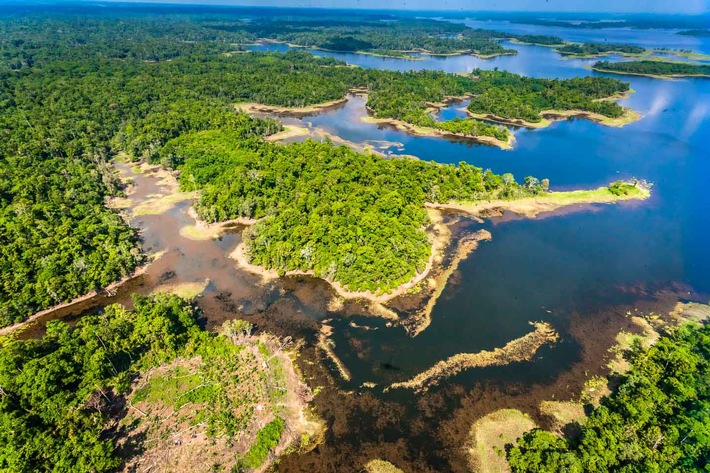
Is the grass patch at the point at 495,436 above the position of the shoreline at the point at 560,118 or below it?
below

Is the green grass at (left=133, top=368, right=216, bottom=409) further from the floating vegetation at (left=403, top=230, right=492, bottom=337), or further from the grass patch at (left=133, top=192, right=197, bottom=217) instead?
the grass patch at (left=133, top=192, right=197, bottom=217)

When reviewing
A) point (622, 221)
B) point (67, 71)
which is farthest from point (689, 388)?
point (67, 71)

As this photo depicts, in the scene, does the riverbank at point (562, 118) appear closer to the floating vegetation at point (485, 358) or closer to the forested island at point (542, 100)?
the forested island at point (542, 100)

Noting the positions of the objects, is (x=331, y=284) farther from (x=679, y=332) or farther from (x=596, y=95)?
(x=596, y=95)

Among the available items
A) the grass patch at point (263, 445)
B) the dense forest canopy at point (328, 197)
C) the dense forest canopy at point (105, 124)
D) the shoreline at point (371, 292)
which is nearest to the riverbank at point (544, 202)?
the dense forest canopy at point (328, 197)

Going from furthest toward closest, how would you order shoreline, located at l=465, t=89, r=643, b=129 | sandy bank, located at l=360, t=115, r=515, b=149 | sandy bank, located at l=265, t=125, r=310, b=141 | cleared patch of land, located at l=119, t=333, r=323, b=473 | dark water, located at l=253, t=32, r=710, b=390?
1. shoreline, located at l=465, t=89, r=643, b=129
2. sandy bank, located at l=265, t=125, r=310, b=141
3. sandy bank, located at l=360, t=115, r=515, b=149
4. dark water, located at l=253, t=32, r=710, b=390
5. cleared patch of land, located at l=119, t=333, r=323, b=473

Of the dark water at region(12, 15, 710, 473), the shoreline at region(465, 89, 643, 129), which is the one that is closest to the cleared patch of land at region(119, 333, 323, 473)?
the dark water at region(12, 15, 710, 473)
